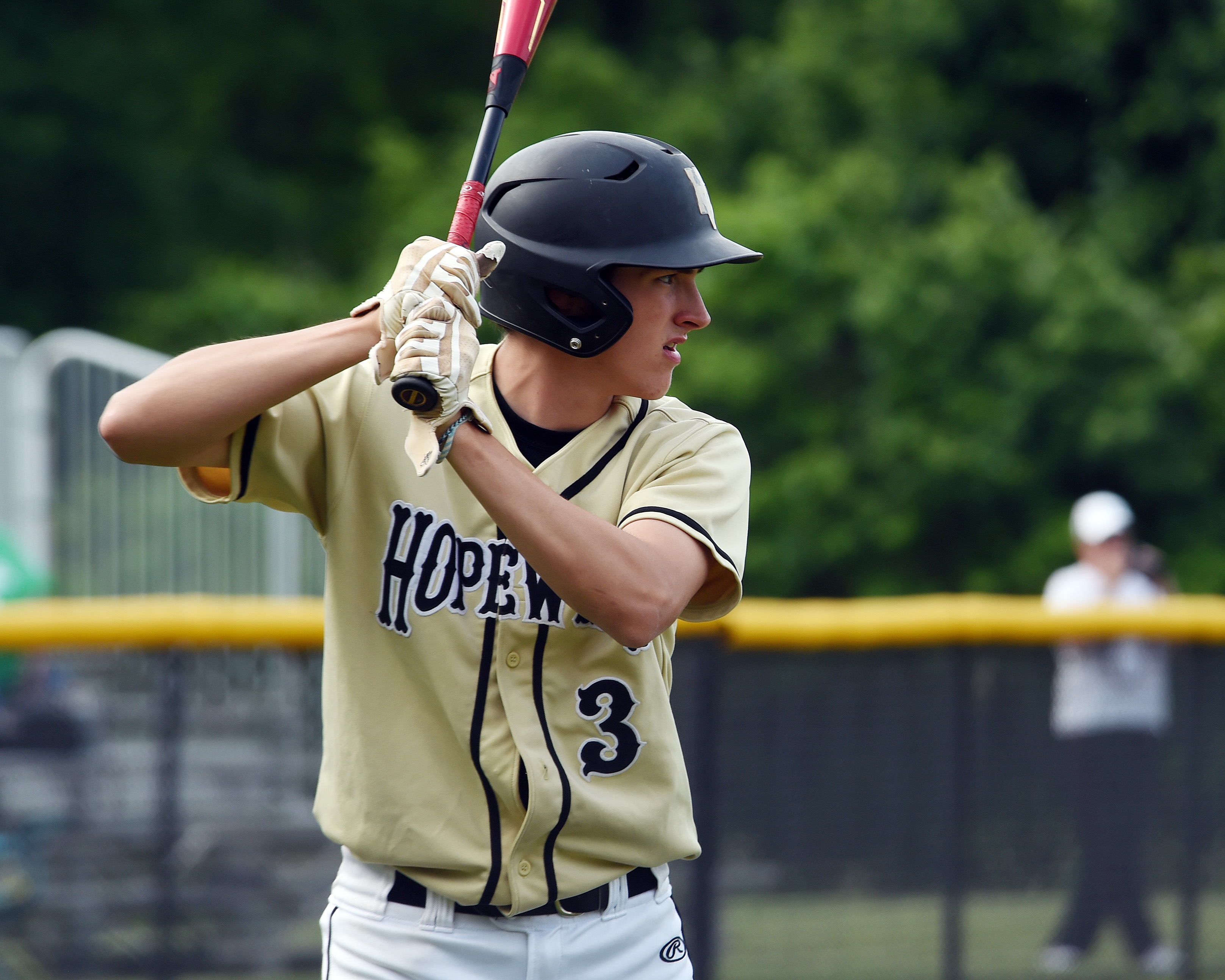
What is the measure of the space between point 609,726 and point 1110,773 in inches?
120

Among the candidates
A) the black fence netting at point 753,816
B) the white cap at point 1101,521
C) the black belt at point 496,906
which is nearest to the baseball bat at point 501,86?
the black belt at point 496,906

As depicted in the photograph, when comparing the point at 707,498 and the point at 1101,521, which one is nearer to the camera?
the point at 707,498

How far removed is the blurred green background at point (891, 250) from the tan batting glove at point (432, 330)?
712 centimetres

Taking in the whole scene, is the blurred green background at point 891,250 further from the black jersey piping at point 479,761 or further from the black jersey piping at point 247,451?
the black jersey piping at point 247,451

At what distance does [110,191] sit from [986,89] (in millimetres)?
8805

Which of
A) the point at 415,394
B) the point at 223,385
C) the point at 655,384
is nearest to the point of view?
the point at 415,394

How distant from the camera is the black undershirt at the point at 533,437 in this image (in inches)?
85.1

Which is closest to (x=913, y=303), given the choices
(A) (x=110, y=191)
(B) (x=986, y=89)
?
(B) (x=986, y=89)

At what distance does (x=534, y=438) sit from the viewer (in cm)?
218

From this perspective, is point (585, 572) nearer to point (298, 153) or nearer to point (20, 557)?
point (20, 557)

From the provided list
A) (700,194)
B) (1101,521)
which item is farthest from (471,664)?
(1101,521)

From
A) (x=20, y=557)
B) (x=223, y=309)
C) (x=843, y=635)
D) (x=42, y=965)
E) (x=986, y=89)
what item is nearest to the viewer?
(x=42, y=965)

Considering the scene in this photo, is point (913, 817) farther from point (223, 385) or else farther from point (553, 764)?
point (223, 385)

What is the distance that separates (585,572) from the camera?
71.5 inches
